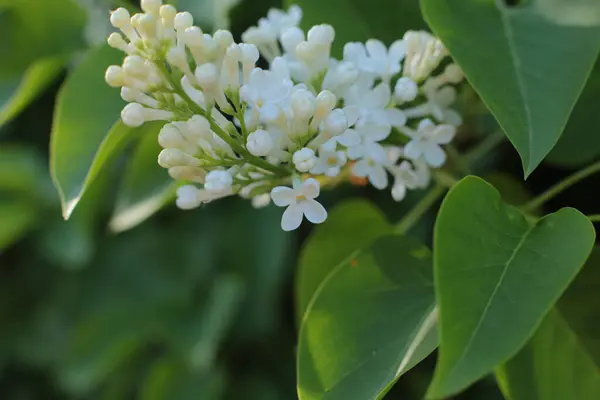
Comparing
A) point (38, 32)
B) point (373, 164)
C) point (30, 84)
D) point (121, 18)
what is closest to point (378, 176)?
point (373, 164)

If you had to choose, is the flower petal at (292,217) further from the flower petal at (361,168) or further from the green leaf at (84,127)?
the green leaf at (84,127)

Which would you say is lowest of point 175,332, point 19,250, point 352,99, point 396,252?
point 175,332

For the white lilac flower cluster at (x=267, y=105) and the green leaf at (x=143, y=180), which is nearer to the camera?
the white lilac flower cluster at (x=267, y=105)

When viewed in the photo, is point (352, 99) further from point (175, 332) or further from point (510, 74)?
point (175, 332)

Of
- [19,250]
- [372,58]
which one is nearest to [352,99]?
[372,58]

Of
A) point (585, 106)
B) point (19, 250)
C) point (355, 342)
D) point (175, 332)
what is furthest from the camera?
point (19, 250)

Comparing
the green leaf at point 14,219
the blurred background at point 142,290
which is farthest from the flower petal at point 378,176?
the green leaf at point 14,219
